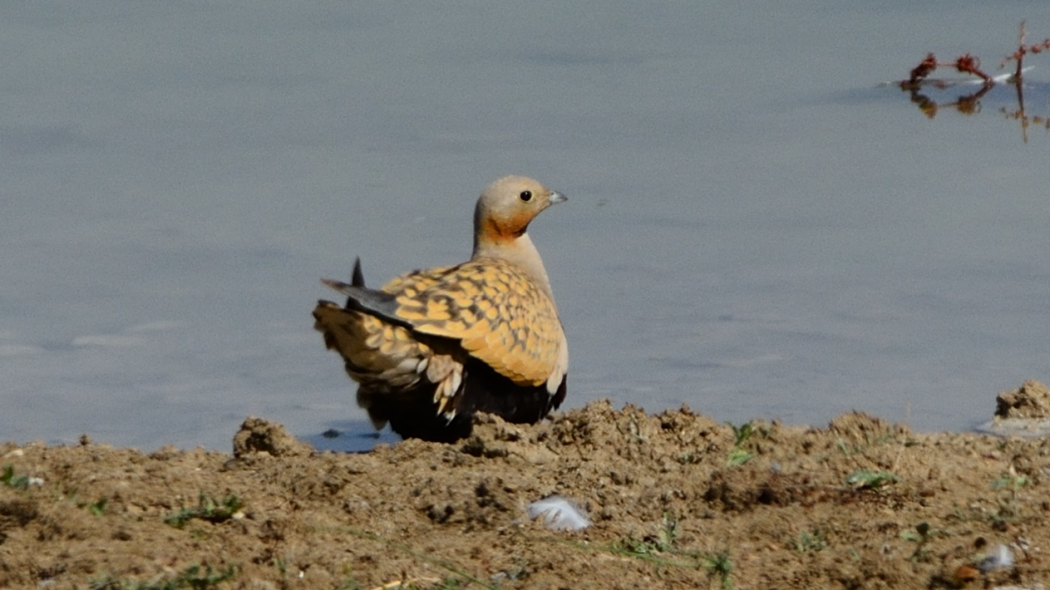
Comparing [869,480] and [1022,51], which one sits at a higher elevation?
[1022,51]

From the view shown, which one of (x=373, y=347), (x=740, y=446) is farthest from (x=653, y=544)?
(x=373, y=347)

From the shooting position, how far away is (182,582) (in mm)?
4469

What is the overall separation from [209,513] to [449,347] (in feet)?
8.95

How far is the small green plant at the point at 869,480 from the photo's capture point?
17.6 ft

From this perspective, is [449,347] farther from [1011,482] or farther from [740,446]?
[1011,482]

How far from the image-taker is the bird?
24.0 ft

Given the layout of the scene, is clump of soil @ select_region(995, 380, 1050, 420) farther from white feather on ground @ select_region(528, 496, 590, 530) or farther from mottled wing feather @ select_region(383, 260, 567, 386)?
white feather on ground @ select_region(528, 496, 590, 530)

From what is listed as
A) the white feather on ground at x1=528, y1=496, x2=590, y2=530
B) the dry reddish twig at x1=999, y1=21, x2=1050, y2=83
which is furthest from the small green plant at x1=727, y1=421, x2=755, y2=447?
the dry reddish twig at x1=999, y1=21, x2=1050, y2=83

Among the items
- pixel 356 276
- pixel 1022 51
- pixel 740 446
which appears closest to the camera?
pixel 740 446

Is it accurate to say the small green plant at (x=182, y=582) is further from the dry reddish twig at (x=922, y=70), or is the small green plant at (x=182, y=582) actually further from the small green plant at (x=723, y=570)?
the dry reddish twig at (x=922, y=70)

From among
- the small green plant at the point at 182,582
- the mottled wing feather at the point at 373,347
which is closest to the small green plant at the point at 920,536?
the small green plant at the point at 182,582

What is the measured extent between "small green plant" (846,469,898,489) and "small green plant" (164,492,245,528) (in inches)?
65.8

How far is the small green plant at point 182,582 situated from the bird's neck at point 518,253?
419cm

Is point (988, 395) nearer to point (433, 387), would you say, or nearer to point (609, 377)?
point (609, 377)
